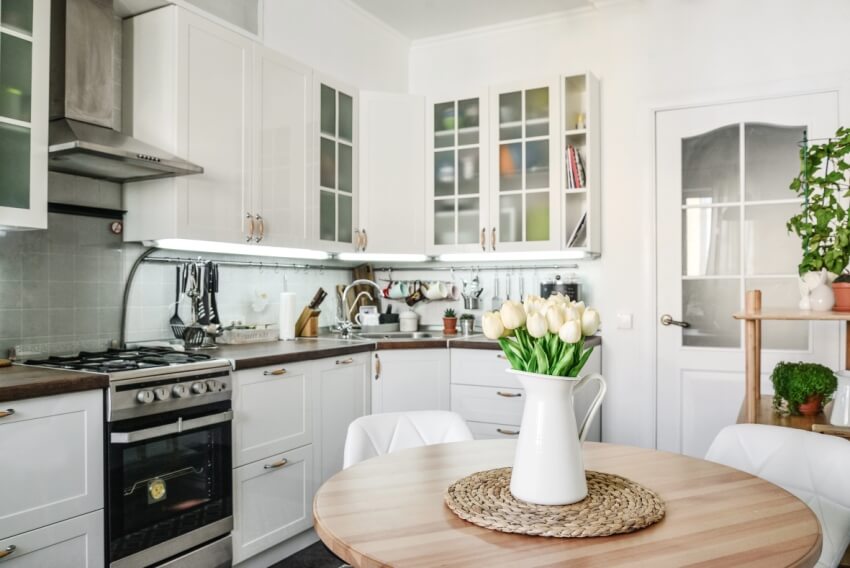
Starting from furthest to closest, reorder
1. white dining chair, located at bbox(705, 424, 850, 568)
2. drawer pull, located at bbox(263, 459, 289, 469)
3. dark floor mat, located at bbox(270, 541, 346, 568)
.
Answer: dark floor mat, located at bbox(270, 541, 346, 568), drawer pull, located at bbox(263, 459, 289, 469), white dining chair, located at bbox(705, 424, 850, 568)

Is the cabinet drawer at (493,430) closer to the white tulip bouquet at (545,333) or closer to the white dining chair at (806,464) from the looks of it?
the white dining chair at (806,464)

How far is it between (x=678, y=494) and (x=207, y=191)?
233 centimetres

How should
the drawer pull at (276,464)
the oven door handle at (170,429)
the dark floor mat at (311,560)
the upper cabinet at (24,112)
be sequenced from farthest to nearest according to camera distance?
the dark floor mat at (311,560)
the drawer pull at (276,464)
the upper cabinet at (24,112)
the oven door handle at (170,429)

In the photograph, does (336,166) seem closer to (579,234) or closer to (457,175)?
(457,175)

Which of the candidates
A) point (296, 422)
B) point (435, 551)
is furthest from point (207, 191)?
point (435, 551)

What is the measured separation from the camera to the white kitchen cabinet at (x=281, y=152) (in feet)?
10.5

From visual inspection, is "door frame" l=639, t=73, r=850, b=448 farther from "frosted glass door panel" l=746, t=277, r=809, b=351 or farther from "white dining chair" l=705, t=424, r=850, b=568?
"white dining chair" l=705, t=424, r=850, b=568

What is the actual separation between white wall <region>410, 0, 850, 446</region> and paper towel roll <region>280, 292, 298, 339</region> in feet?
5.56

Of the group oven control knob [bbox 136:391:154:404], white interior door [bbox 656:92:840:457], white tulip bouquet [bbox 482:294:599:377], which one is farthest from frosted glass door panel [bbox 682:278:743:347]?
oven control knob [bbox 136:391:154:404]

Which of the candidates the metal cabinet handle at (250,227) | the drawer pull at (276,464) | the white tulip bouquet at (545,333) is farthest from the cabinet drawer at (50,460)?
the white tulip bouquet at (545,333)

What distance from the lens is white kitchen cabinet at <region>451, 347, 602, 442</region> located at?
3426mm

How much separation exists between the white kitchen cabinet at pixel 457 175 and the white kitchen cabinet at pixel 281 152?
0.88m

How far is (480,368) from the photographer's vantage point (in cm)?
352

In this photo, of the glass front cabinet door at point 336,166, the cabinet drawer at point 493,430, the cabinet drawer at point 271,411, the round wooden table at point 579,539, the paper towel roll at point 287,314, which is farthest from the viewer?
the glass front cabinet door at point 336,166
